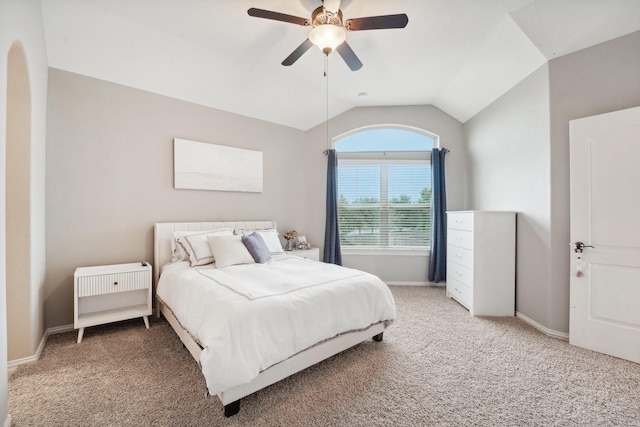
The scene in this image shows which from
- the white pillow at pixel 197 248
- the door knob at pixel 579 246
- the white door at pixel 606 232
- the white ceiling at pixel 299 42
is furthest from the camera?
the white pillow at pixel 197 248

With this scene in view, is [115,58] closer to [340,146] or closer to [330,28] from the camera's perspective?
[330,28]

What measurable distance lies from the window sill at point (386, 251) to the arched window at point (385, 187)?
0.08m

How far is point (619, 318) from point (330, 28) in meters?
3.27

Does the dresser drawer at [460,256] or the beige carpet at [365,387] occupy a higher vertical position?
the dresser drawer at [460,256]

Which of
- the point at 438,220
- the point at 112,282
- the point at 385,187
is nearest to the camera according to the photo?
the point at 112,282

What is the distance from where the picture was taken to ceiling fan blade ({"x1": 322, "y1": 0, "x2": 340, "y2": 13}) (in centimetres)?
196

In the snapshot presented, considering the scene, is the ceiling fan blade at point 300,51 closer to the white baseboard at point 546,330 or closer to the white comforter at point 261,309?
the white comforter at point 261,309

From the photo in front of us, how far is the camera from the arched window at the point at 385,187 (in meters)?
4.58

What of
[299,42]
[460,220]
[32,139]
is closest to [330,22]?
[299,42]

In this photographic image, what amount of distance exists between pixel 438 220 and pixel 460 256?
0.86 metres

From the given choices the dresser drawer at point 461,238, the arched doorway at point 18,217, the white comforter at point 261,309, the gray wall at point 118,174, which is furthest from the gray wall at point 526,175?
the arched doorway at point 18,217

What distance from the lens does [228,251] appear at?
288 centimetres

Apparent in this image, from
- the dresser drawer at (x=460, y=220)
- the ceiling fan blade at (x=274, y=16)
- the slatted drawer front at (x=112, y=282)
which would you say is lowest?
the slatted drawer front at (x=112, y=282)

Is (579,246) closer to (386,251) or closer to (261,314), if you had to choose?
(386,251)
